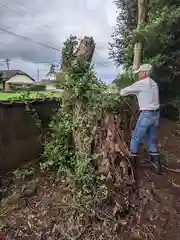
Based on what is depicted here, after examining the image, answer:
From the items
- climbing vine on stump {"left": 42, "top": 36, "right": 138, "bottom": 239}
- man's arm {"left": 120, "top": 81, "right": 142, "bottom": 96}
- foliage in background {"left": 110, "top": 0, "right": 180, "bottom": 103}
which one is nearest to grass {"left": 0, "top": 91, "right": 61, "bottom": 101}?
climbing vine on stump {"left": 42, "top": 36, "right": 138, "bottom": 239}

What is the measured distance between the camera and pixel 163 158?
5746 mm

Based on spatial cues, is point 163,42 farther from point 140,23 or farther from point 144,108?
point 144,108

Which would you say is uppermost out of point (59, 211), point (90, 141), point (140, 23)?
A: point (140, 23)

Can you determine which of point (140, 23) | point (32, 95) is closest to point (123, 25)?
point (140, 23)

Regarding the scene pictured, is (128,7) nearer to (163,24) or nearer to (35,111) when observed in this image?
(163,24)

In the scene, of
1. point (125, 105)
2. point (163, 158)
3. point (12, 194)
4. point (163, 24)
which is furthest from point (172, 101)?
point (12, 194)

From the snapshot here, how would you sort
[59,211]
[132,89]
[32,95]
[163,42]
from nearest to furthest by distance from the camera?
[59,211] → [132,89] → [32,95] → [163,42]

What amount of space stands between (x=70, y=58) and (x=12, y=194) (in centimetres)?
213

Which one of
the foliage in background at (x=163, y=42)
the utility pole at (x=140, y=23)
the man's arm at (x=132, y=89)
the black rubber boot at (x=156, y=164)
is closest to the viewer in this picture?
the man's arm at (x=132, y=89)

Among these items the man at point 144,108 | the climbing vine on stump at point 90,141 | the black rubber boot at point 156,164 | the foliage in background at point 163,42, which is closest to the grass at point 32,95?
the climbing vine on stump at point 90,141

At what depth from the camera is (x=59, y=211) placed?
3980 millimetres

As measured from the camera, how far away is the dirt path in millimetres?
3723

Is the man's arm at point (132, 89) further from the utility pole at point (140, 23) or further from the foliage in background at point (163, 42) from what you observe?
the utility pole at point (140, 23)

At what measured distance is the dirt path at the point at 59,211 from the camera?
3.72m
